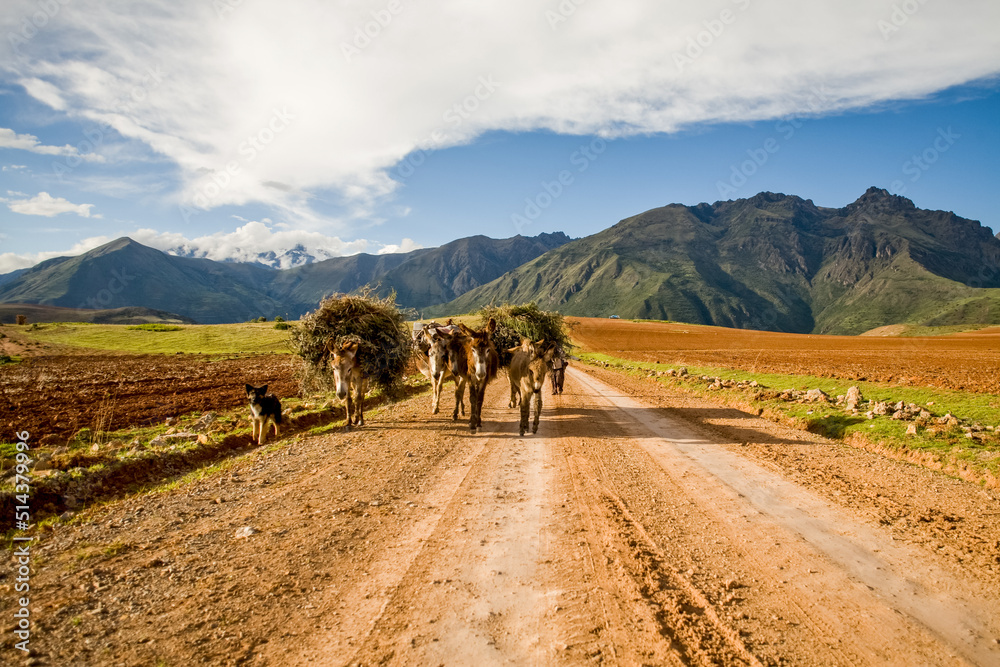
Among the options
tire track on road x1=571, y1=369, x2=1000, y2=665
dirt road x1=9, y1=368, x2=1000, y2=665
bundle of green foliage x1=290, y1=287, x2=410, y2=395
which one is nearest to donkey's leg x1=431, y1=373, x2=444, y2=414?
bundle of green foliage x1=290, y1=287, x2=410, y2=395

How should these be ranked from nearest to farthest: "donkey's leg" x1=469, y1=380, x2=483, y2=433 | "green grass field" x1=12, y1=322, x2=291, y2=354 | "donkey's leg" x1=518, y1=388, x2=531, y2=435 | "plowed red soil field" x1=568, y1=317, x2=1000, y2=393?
"donkey's leg" x1=518, y1=388, x2=531, y2=435, "donkey's leg" x1=469, y1=380, x2=483, y2=433, "plowed red soil field" x1=568, y1=317, x2=1000, y2=393, "green grass field" x1=12, y1=322, x2=291, y2=354

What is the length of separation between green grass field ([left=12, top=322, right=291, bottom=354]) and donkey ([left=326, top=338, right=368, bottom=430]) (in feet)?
131

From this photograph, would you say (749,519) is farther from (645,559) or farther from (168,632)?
(168,632)

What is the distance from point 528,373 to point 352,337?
203 inches

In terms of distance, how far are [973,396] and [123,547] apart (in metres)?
20.3

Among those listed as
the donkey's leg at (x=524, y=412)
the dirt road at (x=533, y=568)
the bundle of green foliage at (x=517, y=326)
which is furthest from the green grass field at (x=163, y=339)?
the dirt road at (x=533, y=568)

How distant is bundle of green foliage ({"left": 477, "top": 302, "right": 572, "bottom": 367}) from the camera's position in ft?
49.3

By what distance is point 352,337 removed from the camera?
1269cm

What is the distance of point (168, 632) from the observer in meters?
3.79

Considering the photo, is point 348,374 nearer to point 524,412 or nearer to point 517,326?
point 524,412

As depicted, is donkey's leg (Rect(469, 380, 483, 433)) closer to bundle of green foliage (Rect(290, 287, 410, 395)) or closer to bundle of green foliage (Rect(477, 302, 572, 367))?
bundle of green foliage (Rect(477, 302, 572, 367))

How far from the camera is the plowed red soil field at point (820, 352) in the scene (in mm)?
24672

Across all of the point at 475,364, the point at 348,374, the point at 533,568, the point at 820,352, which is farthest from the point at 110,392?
the point at 820,352

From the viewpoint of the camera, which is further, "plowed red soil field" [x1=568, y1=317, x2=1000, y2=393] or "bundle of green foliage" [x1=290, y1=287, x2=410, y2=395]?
"plowed red soil field" [x1=568, y1=317, x2=1000, y2=393]
